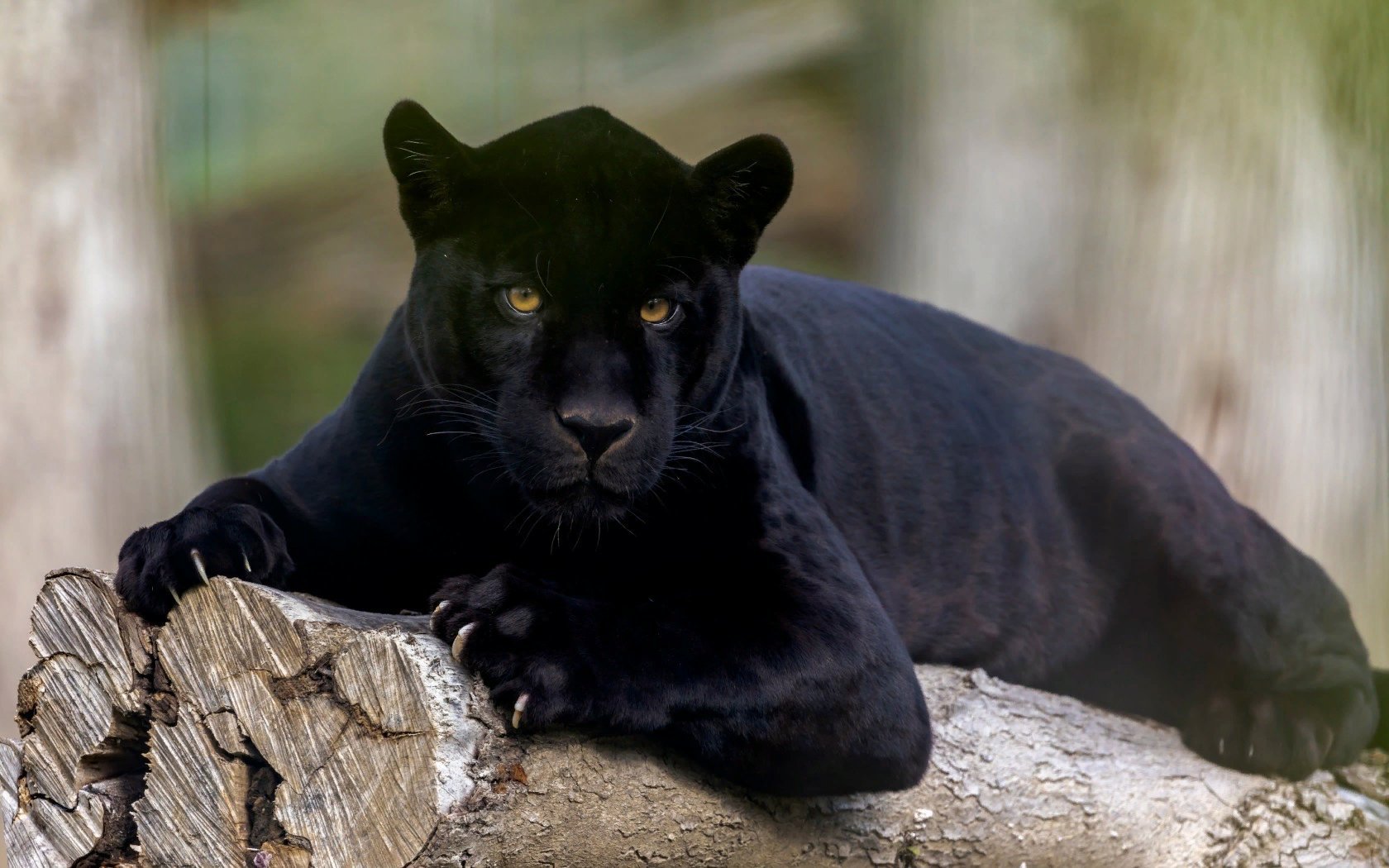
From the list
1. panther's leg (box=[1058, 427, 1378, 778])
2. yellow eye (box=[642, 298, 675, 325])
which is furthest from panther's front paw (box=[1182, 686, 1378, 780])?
yellow eye (box=[642, 298, 675, 325])

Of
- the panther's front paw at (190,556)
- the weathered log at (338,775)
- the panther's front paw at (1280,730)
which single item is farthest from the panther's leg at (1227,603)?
the panther's front paw at (190,556)

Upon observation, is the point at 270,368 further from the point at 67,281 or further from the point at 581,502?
the point at 581,502

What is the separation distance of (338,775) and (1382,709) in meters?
2.64

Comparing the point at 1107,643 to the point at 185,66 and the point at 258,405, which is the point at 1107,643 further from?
the point at 258,405

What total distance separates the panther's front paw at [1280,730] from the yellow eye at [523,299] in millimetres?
1765

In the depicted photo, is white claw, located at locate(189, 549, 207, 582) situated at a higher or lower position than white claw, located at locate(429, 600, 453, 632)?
higher

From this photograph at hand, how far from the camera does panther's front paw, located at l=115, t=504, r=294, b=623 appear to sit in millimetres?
1871

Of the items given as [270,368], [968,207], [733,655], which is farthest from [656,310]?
[270,368]

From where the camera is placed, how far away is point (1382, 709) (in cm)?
319

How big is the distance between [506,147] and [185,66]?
10.4ft

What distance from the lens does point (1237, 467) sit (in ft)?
14.3

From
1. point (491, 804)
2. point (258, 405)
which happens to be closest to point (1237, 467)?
point (491, 804)

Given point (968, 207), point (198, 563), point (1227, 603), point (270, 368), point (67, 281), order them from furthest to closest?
1. point (270, 368)
2. point (968, 207)
3. point (67, 281)
4. point (1227, 603)
5. point (198, 563)

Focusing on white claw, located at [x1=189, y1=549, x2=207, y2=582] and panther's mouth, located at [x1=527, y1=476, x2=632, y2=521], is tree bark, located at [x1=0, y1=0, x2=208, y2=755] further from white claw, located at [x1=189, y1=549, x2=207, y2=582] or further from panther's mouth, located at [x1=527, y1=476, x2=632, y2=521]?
panther's mouth, located at [x1=527, y1=476, x2=632, y2=521]
